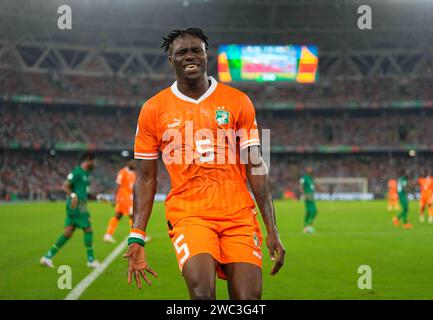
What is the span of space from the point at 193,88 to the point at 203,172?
2.23ft

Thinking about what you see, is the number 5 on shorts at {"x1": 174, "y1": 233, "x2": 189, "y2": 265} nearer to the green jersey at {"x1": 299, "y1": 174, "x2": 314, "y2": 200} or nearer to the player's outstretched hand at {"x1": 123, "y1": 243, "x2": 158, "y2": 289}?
the player's outstretched hand at {"x1": 123, "y1": 243, "x2": 158, "y2": 289}

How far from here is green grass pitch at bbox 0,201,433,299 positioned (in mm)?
9461

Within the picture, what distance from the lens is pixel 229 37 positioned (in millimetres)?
57562

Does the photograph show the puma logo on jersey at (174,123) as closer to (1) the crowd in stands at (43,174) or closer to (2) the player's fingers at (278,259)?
(2) the player's fingers at (278,259)

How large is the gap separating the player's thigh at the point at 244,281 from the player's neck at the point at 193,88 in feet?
4.43

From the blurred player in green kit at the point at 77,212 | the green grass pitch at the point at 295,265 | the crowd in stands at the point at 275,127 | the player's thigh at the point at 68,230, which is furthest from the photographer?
the crowd in stands at the point at 275,127

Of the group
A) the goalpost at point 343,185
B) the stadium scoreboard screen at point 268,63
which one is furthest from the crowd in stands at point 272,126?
the stadium scoreboard screen at point 268,63

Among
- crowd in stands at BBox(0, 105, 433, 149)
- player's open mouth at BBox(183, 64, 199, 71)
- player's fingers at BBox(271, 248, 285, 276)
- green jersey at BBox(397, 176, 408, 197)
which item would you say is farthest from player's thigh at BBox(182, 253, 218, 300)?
crowd in stands at BBox(0, 105, 433, 149)

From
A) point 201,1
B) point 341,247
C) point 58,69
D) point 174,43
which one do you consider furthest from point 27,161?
point 174,43

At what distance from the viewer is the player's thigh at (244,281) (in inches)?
176

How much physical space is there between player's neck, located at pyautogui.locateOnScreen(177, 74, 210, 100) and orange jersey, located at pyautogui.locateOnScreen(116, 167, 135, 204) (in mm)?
13115

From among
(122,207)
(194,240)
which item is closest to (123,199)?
(122,207)

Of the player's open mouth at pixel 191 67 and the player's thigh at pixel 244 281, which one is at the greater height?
the player's open mouth at pixel 191 67
